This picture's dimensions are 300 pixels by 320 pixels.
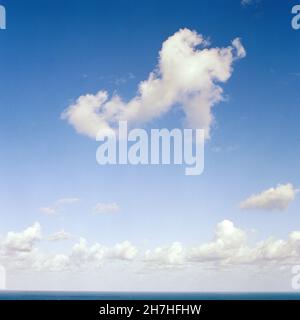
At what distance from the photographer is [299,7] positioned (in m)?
8.55

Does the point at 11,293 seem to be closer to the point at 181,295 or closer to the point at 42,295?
the point at 42,295

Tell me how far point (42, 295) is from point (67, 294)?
0.38 m

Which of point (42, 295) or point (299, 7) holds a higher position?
point (299, 7)
